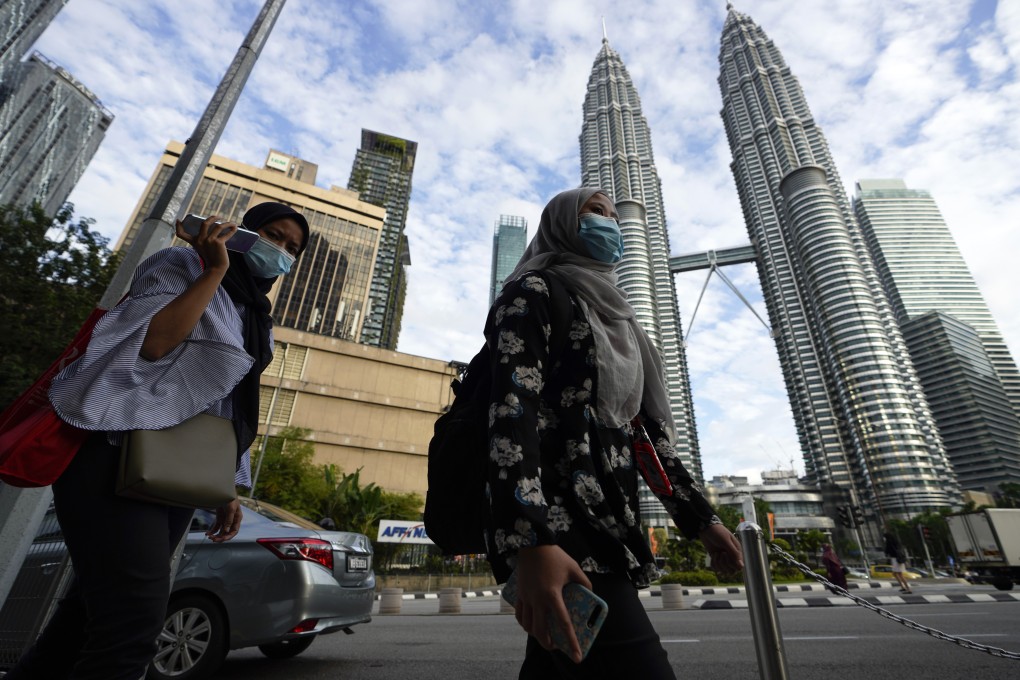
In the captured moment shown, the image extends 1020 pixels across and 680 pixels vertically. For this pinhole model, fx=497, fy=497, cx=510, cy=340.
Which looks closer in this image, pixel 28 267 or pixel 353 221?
pixel 28 267

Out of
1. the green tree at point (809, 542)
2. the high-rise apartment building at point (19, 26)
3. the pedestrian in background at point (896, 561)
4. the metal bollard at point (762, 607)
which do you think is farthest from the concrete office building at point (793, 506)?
the high-rise apartment building at point (19, 26)

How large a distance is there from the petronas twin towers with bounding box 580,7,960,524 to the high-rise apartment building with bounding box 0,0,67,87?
8685 cm

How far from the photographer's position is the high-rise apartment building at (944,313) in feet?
307

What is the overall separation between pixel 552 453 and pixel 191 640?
315cm

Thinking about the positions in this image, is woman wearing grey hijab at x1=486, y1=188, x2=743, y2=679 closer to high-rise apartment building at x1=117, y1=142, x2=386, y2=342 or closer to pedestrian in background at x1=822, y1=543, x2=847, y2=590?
pedestrian in background at x1=822, y1=543, x2=847, y2=590

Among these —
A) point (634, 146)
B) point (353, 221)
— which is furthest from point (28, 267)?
point (634, 146)

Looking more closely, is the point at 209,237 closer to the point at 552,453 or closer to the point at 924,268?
the point at 552,453

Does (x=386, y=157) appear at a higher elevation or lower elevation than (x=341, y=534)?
higher

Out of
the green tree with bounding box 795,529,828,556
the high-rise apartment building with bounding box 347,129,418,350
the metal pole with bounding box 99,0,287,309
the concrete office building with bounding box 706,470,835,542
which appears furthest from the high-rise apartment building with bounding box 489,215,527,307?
the metal pole with bounding box 99,0,287,309

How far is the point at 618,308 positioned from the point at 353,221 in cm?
8633

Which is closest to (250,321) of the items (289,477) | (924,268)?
(289,477)

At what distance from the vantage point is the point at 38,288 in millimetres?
12328

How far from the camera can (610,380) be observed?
142 centimetres

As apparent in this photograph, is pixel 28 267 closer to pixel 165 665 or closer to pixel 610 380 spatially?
pixel 165 665
